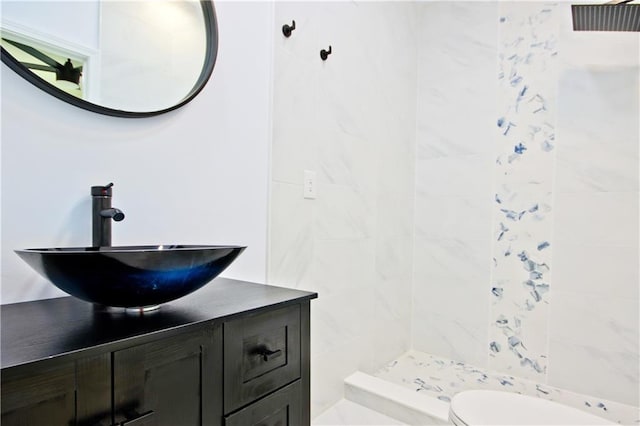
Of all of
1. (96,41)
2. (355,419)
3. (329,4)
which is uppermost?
(329,4)

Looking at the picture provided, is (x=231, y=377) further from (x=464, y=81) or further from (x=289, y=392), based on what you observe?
(x=464, y=81)

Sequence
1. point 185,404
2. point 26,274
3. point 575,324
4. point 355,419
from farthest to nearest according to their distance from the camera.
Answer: point 575,324, point 355,419, point 26,274, point 185,404

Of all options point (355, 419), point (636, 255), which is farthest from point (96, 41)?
point (636, 255)

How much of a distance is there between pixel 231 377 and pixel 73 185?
1.93 feet

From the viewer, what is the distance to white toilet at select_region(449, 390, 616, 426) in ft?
3.85

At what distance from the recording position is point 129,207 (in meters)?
0.98

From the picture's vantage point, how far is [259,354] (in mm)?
791

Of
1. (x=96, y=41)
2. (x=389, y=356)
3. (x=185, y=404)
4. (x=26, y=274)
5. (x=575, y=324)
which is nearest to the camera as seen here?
(x=185, y=404)

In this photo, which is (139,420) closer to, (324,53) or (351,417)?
(351,417)

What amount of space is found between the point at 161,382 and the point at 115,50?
0.84m

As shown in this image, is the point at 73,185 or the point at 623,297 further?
the point at 623,297

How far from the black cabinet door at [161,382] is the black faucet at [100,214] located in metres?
0.37

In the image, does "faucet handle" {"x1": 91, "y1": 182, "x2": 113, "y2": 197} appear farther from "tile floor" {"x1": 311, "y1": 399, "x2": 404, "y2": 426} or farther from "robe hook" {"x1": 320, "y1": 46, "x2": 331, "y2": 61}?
"tile floor" {"x1": 311, "y1": 399, "x2": 404, "y2": 426}

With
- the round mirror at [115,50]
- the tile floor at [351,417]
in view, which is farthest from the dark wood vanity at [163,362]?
the tile floor at [351,417]
